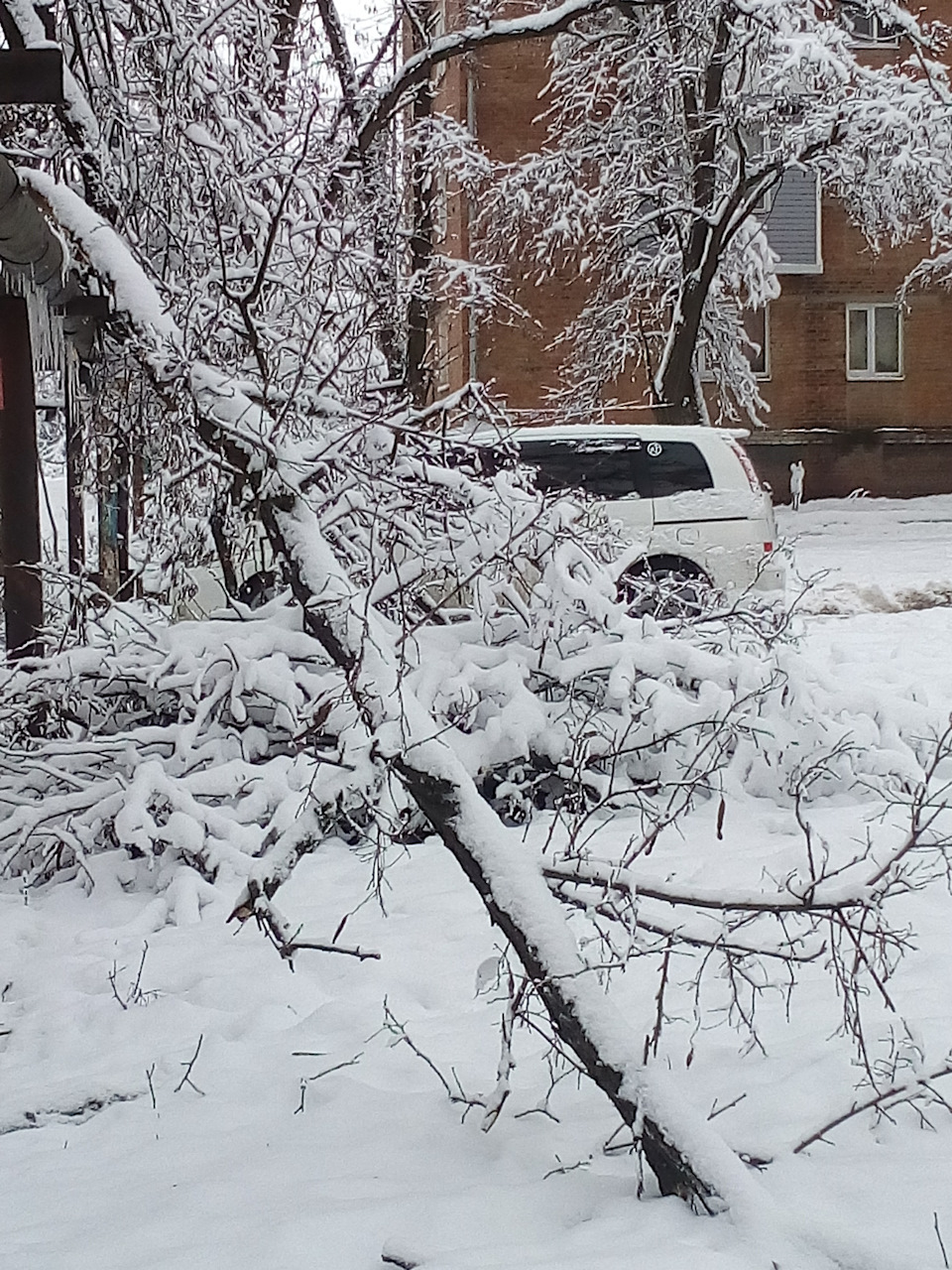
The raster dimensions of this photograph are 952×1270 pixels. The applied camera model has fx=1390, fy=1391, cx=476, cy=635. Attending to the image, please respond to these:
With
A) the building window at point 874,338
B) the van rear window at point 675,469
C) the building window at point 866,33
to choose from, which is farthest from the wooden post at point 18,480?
the building window at point 874,338

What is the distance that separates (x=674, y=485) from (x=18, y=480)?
5728 mm

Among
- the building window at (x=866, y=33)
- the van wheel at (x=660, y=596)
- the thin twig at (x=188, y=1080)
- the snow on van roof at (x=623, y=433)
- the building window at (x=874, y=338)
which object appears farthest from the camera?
the building window at (x=874, y=338)

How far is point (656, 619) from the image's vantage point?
6562 mm

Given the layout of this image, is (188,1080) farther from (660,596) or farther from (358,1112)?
(660,596)

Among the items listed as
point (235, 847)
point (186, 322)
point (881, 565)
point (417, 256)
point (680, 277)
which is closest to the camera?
point (186, 322)

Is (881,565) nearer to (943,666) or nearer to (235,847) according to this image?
(943,666)

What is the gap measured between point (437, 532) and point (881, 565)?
1275 centimetres

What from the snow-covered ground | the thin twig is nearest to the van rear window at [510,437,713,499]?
the snow-covered ground

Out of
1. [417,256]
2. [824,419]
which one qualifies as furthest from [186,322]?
[824,419]

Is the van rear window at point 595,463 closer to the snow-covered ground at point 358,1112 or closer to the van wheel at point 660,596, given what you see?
the van wheel at point 660,596

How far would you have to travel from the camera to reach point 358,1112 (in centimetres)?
337

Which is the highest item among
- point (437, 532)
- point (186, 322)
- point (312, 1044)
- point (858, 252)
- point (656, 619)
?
point (858, 252)

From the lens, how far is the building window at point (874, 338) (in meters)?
26.2

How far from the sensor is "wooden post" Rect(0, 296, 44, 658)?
261 inches
